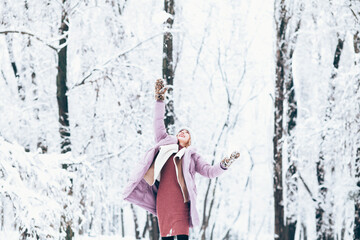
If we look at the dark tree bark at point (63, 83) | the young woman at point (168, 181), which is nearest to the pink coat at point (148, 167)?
the young woman at point (168, 181)

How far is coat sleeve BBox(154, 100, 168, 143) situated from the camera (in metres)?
5.14

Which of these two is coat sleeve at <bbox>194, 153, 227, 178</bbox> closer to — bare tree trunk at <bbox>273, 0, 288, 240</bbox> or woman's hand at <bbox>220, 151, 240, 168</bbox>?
woman's hand at <bbox>220, 151, 240, 168</bbox>

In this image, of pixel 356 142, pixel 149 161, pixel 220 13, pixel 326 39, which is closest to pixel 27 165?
pixel 149 161

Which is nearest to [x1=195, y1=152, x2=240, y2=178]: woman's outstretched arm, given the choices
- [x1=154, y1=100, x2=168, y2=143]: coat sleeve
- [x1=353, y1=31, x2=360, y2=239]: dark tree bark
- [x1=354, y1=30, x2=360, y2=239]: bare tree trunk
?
[x1=154, y1=100, x2=168, y2=143]: coat sleeve

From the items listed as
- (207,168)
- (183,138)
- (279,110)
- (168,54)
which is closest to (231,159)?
(207,168)

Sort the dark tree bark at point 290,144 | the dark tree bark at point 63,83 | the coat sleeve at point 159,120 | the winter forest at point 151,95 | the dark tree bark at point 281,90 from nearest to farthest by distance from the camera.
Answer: the coat sleeve at point 159,120, the winter forest at point 151,95, the dark tree bark at point 63,83, the dark tree bark at point 281,90, the dark tree bark at point 290,144

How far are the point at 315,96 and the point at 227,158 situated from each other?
34.0 ft

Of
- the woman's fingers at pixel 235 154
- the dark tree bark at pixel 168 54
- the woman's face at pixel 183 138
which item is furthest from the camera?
the dark tree bark at pixel 168 54

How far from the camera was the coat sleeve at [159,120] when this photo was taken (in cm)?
514

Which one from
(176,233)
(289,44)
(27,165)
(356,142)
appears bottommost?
(176,233)

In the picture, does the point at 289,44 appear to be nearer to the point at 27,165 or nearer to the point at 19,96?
the point at 19,96

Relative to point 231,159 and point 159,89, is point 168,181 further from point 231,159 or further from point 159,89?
point 159,89

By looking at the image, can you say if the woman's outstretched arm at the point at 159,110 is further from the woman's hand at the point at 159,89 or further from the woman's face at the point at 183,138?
the woman's face at the point at 183,138

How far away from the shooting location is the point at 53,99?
1127 cm
